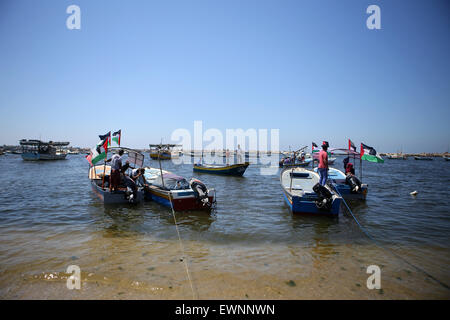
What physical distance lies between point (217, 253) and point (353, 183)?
33.7 feet

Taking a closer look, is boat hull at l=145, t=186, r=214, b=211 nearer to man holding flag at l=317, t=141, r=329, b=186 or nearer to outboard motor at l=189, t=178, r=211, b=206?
outboard motor at l=189, t=178, r=211, b=206

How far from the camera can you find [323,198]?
31.9ft

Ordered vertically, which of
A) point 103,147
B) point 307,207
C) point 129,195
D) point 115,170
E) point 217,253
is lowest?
point 217,253

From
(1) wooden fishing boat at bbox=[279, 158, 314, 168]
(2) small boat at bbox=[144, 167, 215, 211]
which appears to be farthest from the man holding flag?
(2) small boat at bbox=[144, 167, 215, 211]

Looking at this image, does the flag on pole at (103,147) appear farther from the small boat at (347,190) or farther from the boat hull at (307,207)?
the small boat at (347,190)

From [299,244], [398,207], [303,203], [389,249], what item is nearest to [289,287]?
[299,244]

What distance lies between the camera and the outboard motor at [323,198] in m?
9.66

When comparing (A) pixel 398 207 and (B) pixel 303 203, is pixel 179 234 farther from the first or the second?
(A) pixel 398 207

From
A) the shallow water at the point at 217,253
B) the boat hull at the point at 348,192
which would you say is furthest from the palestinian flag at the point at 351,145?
the shallow water at the point at 217,253

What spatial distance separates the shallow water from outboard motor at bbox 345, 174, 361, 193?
177 cm

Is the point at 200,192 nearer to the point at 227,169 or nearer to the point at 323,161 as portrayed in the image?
the point at 323,161

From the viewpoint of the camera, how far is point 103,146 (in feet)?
37.8

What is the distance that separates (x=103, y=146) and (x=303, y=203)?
9.97 meters

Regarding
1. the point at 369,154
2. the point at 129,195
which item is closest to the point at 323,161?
the point at 369,154
